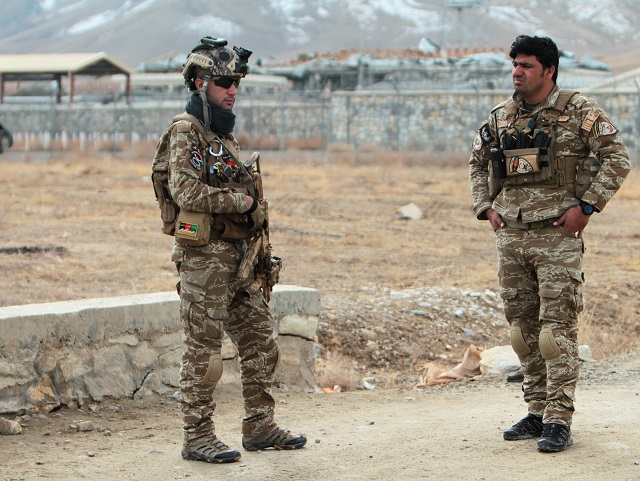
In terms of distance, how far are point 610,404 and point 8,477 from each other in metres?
3.27

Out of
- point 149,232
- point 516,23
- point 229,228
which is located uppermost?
point 516,23

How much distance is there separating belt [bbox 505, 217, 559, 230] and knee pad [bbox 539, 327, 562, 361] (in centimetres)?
47

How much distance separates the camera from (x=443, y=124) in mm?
31219

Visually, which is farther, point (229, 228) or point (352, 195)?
point (352, 195)

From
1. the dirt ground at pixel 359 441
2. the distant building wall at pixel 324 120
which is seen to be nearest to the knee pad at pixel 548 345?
the dirt ground at pixel 359 441

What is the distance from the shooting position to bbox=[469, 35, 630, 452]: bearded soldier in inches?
187

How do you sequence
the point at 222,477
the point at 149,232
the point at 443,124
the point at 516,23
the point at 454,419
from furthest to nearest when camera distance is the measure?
the point at 516,23 < the point at 443,124 < the point at 149,232 < the point at 454,419 < the point at 222,477

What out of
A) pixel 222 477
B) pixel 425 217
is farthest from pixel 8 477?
pixel 425 217

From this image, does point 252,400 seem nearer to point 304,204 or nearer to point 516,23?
point 304,204

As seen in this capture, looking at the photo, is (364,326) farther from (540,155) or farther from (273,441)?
(540,155)

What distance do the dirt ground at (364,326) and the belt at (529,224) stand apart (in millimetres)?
1009

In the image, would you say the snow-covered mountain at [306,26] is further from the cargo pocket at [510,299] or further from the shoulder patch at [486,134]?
the cargo pocket at [510,299]

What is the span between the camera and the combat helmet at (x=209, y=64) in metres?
4.61

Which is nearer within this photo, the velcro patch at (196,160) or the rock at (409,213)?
the velcro patch at (196,160)
